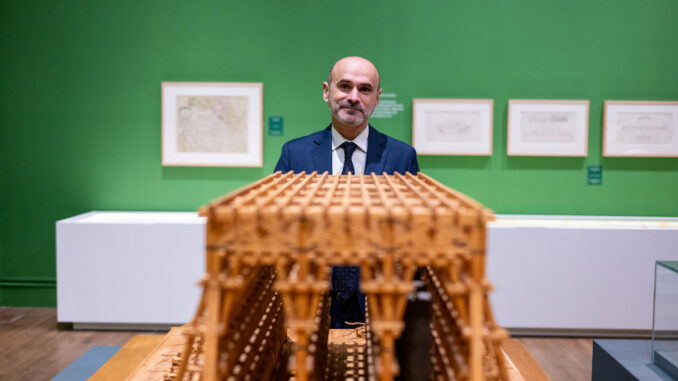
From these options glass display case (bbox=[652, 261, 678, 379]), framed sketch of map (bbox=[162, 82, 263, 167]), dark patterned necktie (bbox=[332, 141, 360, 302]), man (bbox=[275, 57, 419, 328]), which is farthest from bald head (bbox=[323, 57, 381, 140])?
framed sketch of map (bbox=[162, 82, 263, 167])

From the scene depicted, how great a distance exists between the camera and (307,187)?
1669 millimetres

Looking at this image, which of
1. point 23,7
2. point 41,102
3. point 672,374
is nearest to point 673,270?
point 672,374

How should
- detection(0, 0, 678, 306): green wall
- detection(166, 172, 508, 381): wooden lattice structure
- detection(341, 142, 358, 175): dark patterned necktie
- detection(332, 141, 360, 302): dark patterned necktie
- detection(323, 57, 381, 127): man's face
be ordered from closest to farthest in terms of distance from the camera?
1. detection(166, 172, 508, 381): wooden lattice structure
2. detection(332, 141, 360, 302): dark patterned necktie
3. detection(323, 57, 381, 127): man's face
4. detection(341, 142, 358, 175): dark patterned necktie
5. detection(0, 0, 678, 306): green wall

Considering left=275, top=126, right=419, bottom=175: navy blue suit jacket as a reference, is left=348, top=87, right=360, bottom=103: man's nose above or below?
above

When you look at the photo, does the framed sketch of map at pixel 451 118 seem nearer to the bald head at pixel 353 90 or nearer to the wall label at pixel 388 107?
the wall label at pixel 388 107

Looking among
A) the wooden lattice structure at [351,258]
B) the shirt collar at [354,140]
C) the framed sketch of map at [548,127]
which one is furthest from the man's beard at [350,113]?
the framed sketch of map at [548,127]

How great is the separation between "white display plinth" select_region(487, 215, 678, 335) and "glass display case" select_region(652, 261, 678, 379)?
6.38 ft

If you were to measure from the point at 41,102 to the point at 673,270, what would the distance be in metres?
5.40

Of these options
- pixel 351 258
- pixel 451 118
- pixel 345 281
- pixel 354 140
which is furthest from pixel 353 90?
pixel 451 118

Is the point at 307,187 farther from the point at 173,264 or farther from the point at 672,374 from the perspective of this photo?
the point at 173,264

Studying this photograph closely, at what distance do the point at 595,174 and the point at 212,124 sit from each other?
3848 millimetres

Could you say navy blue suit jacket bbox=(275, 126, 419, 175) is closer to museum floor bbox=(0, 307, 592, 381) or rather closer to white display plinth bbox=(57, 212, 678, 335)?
white display plinth bbox=(57, 212, 678, 335)

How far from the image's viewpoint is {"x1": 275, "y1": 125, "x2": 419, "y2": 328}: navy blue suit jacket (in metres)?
2.59

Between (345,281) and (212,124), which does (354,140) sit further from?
(212,124)
